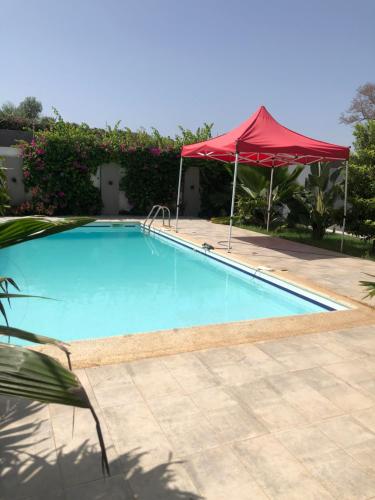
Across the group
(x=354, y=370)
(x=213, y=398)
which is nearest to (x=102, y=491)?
(x=213, y=398)

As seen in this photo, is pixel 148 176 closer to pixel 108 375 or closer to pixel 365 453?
pixel 108 375

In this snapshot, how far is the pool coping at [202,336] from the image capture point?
3256 mm

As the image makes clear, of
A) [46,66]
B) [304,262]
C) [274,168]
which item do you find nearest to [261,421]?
[304,262]

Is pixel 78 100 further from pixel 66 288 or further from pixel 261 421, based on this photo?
pixel 261 421

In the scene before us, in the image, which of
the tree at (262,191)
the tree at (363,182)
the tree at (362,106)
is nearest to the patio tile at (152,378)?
the tree at (363,182)

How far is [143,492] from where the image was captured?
5.90 feet

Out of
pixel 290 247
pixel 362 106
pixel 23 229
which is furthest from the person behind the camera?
pixel 362 106

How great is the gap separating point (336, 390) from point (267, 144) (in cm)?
623

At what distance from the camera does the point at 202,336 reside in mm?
3717

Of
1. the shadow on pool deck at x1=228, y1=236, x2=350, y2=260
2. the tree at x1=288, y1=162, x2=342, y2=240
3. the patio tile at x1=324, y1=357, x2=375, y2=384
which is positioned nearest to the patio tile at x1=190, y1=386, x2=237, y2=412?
the patio tile at x1=324, y1=357, x2=375, y2=384

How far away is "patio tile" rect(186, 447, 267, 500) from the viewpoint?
1.81 metres

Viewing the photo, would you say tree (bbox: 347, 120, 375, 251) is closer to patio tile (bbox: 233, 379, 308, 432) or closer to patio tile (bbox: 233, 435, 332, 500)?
patio tile (bbox: 233, 379, 308, 432)

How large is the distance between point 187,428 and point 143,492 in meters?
0.55

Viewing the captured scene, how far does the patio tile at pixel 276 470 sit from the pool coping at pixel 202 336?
4.27 ft
